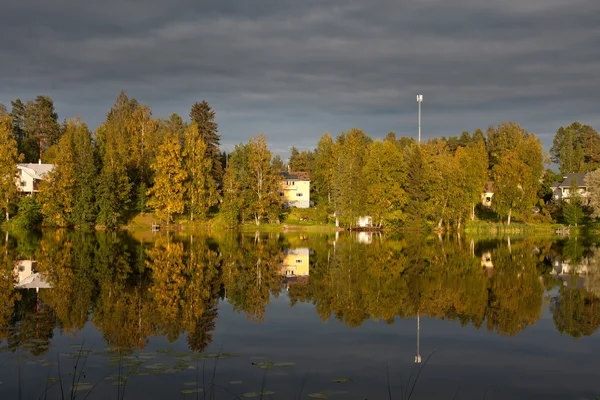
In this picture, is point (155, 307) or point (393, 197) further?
point (393, 197)

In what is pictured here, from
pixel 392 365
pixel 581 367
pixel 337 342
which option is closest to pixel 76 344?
pixel 337 342

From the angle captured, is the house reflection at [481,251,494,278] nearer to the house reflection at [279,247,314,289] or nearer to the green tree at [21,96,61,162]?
the house reflection at [279,247,314,289]

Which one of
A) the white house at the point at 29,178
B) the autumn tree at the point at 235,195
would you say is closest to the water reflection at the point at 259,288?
the autumn tree at the point at 235,195

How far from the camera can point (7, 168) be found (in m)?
70.8

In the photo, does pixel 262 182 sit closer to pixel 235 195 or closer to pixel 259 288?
pixel 235 195

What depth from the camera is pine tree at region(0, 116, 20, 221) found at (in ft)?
228

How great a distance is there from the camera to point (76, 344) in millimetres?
14930

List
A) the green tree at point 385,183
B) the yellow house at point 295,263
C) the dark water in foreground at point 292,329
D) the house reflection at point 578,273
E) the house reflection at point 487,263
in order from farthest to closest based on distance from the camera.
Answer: the green tree at point 385,183, the house reflection at point 487,263, the yellow house at point 295,263, the house reflection at point 578,273, the dark water in foreground at point 292,329

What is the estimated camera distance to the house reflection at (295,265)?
94.0 feet

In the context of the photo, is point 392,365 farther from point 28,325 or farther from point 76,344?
point 28,325

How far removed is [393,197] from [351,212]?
237 inches

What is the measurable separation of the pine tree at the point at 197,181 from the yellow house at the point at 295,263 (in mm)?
31520

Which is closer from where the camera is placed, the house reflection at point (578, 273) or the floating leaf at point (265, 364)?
the floating leaf at point (265, 364)

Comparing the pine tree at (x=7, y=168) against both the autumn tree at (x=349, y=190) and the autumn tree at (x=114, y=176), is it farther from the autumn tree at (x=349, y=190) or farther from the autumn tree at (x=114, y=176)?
the autumn tree at (x=349, y=190)
